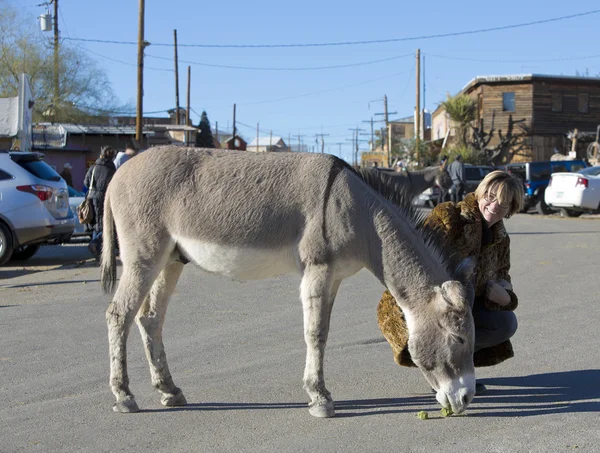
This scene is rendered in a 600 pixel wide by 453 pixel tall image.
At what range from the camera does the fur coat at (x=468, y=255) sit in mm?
5434

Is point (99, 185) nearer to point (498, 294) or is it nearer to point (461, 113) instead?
point (498, 294)

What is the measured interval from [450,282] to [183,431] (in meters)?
2.05

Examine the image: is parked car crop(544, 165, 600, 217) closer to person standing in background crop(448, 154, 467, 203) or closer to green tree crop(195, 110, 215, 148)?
person standing in background crop(448, 154, 467, 203)

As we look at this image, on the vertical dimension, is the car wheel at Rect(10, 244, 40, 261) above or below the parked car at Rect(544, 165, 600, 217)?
below

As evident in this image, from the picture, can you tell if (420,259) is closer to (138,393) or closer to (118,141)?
(138,393)

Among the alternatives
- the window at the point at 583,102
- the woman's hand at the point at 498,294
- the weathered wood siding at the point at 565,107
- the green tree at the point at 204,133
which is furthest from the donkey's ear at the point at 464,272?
the green tree at the point at 204,133

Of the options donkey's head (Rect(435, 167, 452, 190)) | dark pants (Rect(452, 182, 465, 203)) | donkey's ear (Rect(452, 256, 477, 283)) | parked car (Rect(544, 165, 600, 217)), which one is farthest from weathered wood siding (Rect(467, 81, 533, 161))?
donkey's ear (Rect(452, 256, 477, 283))

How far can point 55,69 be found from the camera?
143 feet

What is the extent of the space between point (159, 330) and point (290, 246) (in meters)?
1.24

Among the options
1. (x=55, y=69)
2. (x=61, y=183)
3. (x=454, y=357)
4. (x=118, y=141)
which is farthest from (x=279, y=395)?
(x=55, y=69)

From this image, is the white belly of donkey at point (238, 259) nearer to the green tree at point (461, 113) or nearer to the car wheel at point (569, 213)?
the car wheel at point (569, 213)

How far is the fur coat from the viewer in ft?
17.8

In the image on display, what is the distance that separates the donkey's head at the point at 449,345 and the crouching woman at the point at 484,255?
0.42 m

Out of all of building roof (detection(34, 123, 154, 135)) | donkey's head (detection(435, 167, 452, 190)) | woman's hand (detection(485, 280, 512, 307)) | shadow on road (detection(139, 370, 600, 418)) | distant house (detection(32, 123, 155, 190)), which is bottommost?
shadow on road (detection(139, 370, 600, 418))
